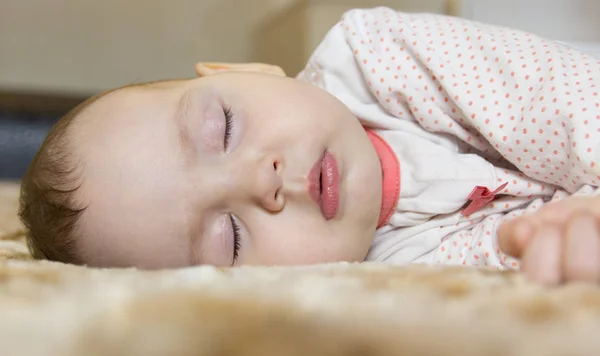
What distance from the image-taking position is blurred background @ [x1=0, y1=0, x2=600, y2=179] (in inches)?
95.3

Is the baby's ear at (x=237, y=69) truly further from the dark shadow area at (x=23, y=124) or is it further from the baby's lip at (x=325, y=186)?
the dark shadow area at (x=23, y=124)

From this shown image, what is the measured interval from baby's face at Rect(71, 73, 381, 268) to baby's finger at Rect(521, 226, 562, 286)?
422 millimetres

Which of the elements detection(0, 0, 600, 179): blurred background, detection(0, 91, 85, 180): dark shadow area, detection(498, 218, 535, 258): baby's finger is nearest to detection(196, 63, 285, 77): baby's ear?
detection(498, 218, 535, 258): baby's finger

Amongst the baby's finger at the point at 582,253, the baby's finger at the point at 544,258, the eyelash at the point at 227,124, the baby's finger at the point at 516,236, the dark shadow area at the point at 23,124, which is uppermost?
the baby's finger at the point at 582,253

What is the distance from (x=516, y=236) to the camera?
44 cm

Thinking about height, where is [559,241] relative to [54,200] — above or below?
above

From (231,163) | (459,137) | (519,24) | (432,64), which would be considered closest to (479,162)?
(459,137)

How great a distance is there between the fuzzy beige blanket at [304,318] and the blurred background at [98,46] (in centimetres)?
193

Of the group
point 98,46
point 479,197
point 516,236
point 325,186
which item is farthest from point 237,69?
point 98,46

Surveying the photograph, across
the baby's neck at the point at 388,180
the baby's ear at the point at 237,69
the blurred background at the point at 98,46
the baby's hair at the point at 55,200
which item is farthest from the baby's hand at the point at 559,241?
the blurred background at the point at 98,46

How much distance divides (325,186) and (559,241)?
437 millimetres

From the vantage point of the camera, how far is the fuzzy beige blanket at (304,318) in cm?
30

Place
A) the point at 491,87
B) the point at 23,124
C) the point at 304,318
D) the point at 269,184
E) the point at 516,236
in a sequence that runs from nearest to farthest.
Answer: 1. the point at 304,318
2. the point at 516,236
3. the point at 269,184
4. the point at 491,87
5. the point at 23,124

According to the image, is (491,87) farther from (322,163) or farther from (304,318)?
(304,318)
